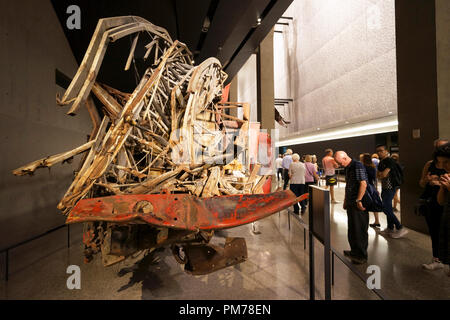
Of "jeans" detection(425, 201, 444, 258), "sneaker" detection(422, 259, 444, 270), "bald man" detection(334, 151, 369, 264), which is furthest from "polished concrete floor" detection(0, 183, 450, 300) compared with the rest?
"jeans" detection(425, 201, 444, 258)

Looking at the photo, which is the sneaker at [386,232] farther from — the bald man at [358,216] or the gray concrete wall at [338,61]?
the gray concrete wall at [338,61]

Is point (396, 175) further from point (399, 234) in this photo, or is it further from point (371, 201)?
point (371, 201)

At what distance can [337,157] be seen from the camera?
135 inches

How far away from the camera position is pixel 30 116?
13.5ft

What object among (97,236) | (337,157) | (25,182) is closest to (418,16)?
(337,157)

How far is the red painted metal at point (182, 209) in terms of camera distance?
148 centimetres

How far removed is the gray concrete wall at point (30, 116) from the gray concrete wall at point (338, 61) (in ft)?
26.2

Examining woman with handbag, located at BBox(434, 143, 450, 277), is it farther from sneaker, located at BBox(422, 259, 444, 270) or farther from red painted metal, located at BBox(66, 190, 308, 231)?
red painted metal, located at BBox(66, 190, 308, 231)

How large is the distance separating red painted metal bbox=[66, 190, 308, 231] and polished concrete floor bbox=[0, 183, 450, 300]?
4.59 feet

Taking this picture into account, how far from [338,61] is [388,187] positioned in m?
5.45

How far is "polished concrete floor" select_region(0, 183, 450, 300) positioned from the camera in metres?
2.56

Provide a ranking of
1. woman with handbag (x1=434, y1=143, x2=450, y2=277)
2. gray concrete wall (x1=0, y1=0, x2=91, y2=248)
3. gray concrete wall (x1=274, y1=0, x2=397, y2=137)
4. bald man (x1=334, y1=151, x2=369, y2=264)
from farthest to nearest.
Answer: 1. gray concrete wall (x1=274, y1=0, x2=397, y2=137)
2. gray concrete wall (x1=0, y1=0, x2=91, y2=248)
3. bald man (x1=334, y1=151, x2=369, y2=264)
4. woman with handbag (x1=434, y1=143, x2=450, y2=277)

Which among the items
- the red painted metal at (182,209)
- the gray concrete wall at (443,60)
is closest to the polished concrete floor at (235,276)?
the red painted metal at (182,209)
